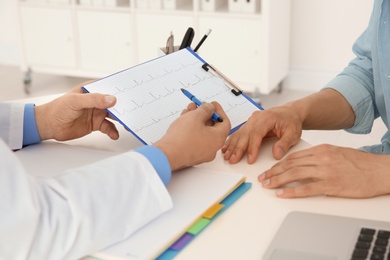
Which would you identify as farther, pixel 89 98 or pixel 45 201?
pixel 89 98

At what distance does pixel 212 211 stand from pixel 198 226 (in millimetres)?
49

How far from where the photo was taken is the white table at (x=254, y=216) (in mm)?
908

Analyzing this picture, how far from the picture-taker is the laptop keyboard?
33.1 inches

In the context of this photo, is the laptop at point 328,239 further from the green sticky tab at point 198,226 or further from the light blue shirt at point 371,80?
the light blue shirt at point 371,80

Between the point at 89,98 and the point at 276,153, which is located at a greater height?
the point at 89,98

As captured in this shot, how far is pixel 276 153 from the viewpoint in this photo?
1.24 meters

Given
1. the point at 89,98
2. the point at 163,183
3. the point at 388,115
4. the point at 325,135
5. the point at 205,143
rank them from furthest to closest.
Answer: the point at 325,135 < the point at 388,115 < the point at 89,98 < the point at 205,143 < the point at 163,183

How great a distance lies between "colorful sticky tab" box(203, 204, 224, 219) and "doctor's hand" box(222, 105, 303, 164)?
0.23 metres

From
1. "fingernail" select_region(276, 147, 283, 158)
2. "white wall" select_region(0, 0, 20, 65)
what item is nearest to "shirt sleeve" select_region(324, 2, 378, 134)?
"fingernail" select_region(276, 147, 283, 158)

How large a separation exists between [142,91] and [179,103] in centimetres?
8

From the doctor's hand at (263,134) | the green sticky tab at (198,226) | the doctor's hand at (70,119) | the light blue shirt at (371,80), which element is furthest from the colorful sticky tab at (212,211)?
the light blue shirt at (371,80)


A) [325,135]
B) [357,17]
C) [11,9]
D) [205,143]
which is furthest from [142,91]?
[11,9]

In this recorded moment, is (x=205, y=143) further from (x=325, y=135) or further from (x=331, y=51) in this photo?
(x=331, y=51)

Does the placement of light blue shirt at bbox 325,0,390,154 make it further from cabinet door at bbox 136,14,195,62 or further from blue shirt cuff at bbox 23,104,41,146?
cabinet door at bbox 136,14,195,62
